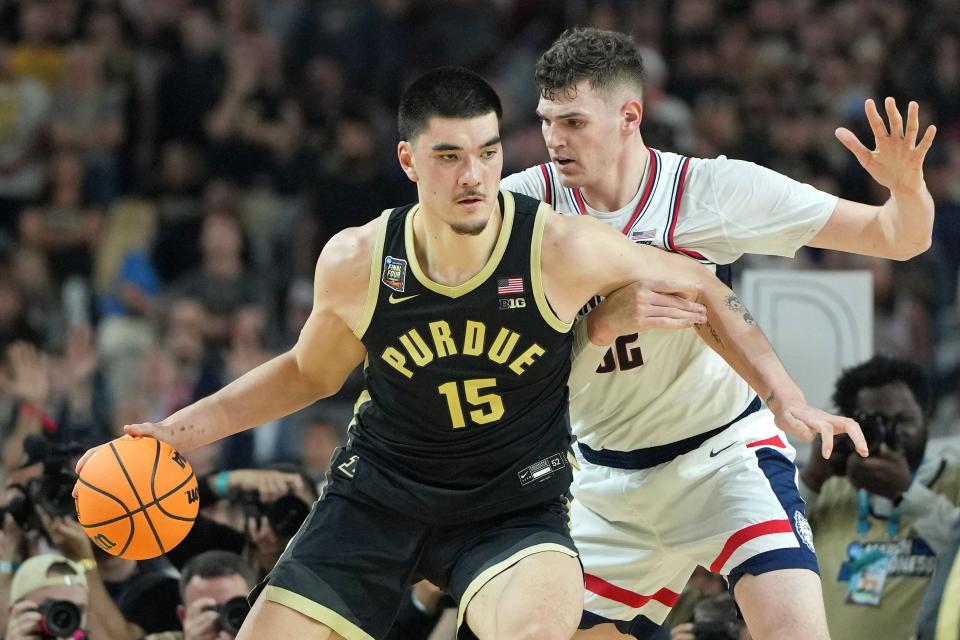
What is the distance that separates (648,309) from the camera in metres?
4.91

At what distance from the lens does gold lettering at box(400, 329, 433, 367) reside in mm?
4984

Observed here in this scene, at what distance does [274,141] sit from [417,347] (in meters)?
8.26

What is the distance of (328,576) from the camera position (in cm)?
499

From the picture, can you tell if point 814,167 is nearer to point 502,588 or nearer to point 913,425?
point 913,425

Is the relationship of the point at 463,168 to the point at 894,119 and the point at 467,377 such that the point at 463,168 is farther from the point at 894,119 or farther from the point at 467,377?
the point at 894,119

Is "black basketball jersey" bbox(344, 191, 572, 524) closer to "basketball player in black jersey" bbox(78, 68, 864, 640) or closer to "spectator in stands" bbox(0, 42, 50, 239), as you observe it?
"basketball player in black jersey" bbox(78, 68, 864, 640)

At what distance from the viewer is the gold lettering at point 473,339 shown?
16.3ft

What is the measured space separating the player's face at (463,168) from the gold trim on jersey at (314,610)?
54.2 inches

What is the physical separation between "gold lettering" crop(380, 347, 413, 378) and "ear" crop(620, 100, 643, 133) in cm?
142

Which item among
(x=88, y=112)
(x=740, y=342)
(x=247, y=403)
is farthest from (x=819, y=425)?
(x=88, y=112)

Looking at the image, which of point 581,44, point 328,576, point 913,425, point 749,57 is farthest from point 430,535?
point 749,57

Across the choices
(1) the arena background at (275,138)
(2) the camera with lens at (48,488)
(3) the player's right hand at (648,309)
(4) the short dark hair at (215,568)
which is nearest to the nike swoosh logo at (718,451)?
(3) the player's right hand at (648,309)

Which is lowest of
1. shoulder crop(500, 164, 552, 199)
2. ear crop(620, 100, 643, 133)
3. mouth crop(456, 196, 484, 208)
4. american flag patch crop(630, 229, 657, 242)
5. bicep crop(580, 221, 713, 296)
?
bicep crop(580, 221, 713, 296)

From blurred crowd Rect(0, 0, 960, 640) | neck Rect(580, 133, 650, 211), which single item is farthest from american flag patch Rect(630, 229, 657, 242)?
blurred crowd Rect(0, 0, 960, 640)
